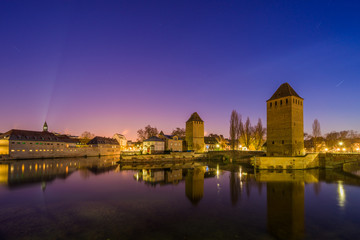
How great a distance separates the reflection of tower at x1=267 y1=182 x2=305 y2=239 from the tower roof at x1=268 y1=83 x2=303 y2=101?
16.1 metres

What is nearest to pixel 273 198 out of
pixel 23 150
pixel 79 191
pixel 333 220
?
pixel 333 220

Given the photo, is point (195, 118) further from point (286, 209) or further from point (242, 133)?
point (286, 209)

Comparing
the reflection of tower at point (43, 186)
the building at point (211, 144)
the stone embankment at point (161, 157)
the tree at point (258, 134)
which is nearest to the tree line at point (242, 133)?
the tree at point (258, 134)

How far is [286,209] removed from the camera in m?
12.0

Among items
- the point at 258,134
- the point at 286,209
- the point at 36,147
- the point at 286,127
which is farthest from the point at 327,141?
the point at 36,147

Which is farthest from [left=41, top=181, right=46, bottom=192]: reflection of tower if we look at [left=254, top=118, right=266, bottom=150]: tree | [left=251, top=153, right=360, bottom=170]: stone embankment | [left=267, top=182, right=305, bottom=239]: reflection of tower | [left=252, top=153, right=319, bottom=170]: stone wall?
[left=254, top=118, right=266, bottom=150]: tree

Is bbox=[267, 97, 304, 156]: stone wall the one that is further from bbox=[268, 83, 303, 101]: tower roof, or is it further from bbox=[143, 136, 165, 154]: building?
bbox=[143, 136, 165, 154]: building

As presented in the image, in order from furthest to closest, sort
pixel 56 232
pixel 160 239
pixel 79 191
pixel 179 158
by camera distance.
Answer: pixel 179 158
pixel 79 191
pixel 56 232
pixel 160 239

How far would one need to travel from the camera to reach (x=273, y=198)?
1434 cm

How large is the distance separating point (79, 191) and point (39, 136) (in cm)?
4108

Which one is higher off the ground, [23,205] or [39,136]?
[39,136]

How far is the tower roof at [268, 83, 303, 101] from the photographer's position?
3072 centimetres

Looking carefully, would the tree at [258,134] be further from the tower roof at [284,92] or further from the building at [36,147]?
the building at [36,147]

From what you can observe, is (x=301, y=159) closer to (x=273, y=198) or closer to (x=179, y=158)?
(x=273, y=198)
